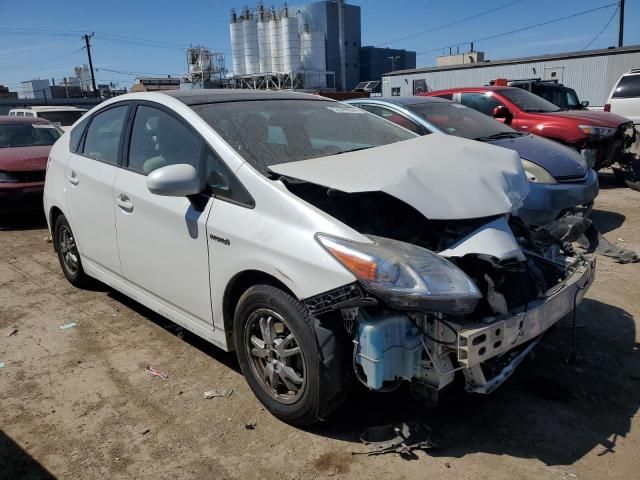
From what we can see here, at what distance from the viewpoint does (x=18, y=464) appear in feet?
8.65

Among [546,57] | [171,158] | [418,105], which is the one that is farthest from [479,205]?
[546,57]

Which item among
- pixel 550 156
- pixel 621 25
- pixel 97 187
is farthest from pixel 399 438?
pixel 621 25

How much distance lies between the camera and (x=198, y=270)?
10.1 feet

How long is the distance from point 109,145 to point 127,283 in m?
1.06

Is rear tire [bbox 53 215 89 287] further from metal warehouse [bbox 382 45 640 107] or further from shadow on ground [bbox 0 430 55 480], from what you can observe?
metal warehouse [bbox 382 45 640 107]

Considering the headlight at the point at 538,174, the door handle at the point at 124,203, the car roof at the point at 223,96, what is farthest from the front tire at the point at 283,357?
the headlight at the point at 538,174

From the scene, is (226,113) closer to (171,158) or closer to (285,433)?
(171,158)

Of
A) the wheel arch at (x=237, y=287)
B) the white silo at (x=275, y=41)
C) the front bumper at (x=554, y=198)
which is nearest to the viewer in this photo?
the wheel arch at (x=237, y=287)

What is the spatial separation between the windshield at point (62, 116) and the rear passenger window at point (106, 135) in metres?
11.8

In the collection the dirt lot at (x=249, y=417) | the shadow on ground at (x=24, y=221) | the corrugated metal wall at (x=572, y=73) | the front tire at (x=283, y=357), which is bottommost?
the dirt lot at (x=249, y=417)

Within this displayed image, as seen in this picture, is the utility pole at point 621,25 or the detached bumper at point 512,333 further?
the utility pole at point 621,25

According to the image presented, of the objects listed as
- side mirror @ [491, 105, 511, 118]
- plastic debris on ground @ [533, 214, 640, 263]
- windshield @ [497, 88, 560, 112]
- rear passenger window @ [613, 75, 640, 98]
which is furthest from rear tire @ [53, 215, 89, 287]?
rear passenger window @ [613, 75, 640, 98]

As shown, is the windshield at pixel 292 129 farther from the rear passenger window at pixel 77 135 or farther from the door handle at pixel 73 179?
the rear passenger window at pixel 77 135

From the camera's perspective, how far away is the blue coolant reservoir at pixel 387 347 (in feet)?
7.55
